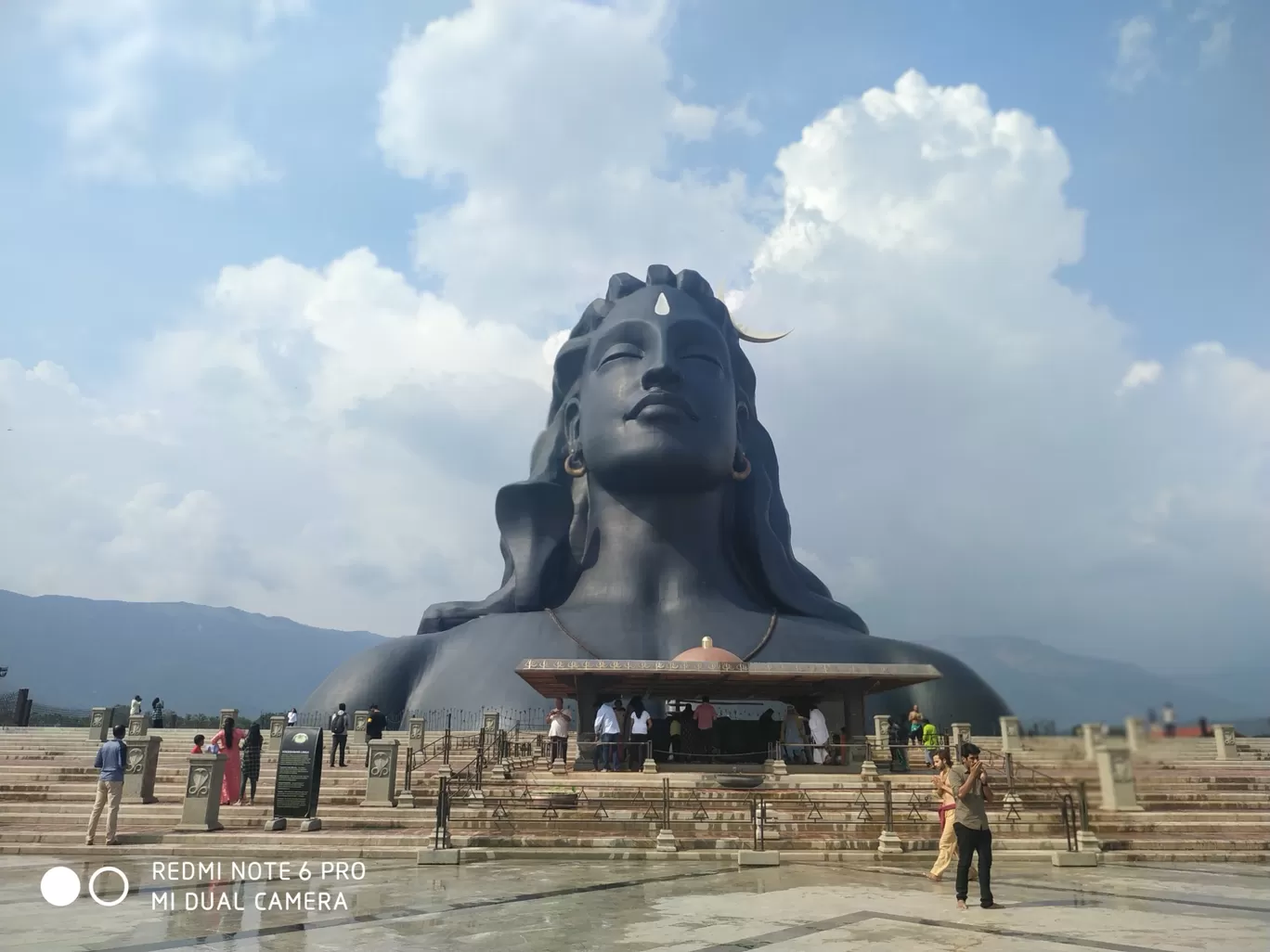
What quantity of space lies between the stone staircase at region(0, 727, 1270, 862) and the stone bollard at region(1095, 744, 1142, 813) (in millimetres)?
3364

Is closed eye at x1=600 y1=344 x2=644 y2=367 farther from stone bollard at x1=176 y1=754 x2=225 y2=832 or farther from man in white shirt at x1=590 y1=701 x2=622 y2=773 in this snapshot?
stone bollard at x1=176 y1=754 x2=225 y2=832

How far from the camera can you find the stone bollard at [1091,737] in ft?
13.2

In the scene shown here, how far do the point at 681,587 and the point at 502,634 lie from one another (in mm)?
5063

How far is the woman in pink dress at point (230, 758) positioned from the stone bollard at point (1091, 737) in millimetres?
10723

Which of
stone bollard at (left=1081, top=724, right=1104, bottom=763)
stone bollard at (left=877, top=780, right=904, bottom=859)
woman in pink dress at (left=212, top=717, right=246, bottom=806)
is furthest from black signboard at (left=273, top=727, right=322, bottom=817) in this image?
stone bollard at (left=1081, top=724, right=1104, bottom=763)

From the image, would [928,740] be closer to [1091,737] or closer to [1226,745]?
[1226,745]

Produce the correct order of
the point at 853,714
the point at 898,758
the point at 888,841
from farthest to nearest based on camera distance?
the point at 898,758 → the point at 853,714 → the point at 888,841

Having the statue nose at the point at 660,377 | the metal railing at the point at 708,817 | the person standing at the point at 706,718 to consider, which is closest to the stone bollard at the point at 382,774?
the metal railing at the point at 708,817

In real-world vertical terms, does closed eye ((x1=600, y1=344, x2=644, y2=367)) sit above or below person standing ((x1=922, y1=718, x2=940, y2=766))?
above

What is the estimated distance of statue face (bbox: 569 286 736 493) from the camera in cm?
2559

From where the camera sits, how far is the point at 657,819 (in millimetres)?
10750

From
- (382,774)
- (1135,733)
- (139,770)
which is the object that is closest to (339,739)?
(139,770)

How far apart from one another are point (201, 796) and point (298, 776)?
1086 millimetres

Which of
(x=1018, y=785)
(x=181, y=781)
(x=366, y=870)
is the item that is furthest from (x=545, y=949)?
(x=181, y=781)
